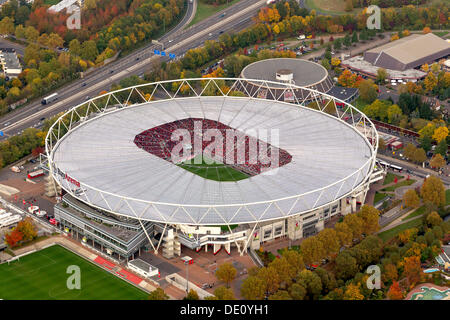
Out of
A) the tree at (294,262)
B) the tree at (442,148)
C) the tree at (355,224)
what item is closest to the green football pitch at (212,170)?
the tree at (355,224)

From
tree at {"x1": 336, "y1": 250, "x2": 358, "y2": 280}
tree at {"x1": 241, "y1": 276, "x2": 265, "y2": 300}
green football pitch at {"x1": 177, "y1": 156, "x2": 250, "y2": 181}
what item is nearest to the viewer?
tree at {"x1": 241, "y1": 276, "x2": 265, "y2": 300}

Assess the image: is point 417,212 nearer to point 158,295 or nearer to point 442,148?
point 442,148

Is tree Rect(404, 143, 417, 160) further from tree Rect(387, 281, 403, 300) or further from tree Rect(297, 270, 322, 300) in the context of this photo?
tree Rect(297, 270, 322, 300)

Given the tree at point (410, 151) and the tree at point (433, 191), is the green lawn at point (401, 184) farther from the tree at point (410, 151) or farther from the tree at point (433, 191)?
the tree at point (410, 151)

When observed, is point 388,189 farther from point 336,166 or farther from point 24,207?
point 24,207

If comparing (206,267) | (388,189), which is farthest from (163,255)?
(388,189)

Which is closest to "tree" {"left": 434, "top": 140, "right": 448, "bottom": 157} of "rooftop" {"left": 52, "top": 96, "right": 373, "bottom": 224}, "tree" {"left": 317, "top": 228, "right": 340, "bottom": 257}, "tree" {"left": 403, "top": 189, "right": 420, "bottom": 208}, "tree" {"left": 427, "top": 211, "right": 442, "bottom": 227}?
"rooftop" {"left": 52, "top": 96, "right": 373, "bottom": 224}
